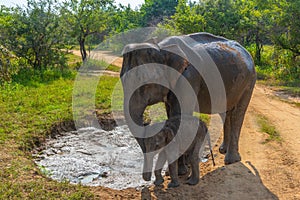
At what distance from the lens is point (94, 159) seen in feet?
21.7

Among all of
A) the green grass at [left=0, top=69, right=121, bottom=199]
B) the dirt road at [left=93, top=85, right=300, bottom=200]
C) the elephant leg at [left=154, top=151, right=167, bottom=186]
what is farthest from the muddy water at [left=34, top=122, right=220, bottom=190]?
→ the dirt road at [left=93, top=85, right=300, bottom=200]

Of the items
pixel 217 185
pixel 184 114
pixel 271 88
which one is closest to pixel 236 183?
pixel 217 185

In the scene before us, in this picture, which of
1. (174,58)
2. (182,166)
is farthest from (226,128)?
(174,58)

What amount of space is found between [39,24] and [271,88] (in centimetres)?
988

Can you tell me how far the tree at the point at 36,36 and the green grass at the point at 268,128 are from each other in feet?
33.5

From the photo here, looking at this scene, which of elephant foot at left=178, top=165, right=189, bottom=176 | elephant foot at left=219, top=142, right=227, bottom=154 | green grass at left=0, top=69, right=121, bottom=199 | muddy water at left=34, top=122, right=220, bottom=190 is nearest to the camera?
green grass at left=0, top=69, right=121, bottom=199

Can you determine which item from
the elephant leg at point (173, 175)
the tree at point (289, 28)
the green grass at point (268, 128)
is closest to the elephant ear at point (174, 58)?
the elephant leg at point (173, 175)

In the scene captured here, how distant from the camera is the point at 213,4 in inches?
772

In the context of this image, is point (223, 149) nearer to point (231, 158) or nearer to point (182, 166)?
point (231, 158)

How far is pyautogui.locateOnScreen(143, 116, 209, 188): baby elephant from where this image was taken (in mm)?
4375

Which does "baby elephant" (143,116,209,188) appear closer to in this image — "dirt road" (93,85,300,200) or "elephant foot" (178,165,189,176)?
"dirt road" (93,85,300,200)

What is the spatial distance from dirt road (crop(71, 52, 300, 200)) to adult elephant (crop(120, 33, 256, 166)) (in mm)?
363

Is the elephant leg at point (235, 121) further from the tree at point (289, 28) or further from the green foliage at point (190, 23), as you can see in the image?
the green foliage at point (190, 23)

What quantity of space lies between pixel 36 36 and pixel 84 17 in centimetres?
523
